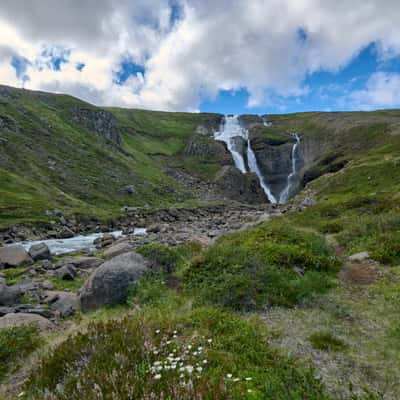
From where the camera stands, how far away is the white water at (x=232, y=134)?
3923 inches

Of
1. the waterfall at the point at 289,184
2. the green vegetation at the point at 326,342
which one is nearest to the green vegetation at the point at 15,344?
the green vegetation at the point at 326,342

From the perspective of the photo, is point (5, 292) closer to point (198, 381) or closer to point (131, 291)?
point (131, 291)

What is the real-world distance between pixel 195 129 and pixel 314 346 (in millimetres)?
140798

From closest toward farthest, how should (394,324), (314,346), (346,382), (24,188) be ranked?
1. (346,382)
2. (314,346)
3. (394,324)
4. (24,188)

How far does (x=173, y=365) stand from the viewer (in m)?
4.47

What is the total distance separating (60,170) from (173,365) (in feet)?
166

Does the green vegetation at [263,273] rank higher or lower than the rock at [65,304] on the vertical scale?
higher

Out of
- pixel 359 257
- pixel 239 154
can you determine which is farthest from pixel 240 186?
pixel 359 257

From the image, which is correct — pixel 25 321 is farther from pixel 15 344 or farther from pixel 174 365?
pixel 174 365

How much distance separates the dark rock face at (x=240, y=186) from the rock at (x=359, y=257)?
6333 centimetres

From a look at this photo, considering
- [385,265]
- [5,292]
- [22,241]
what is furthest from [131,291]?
[22,241]

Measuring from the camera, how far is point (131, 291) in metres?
9.63

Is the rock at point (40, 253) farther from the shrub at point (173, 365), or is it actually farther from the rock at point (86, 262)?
the shrub at point (173, 365)

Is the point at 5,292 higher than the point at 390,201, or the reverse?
the point at 390,201
